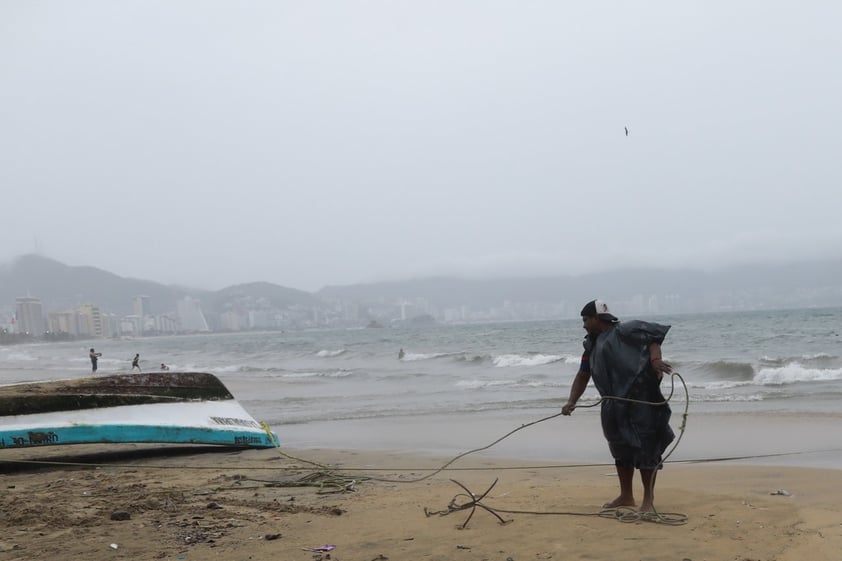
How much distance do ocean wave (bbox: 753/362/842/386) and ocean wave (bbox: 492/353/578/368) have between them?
7.53 m

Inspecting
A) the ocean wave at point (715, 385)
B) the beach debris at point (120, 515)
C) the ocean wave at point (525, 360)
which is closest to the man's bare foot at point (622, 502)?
the beach debris at point (120, 515)

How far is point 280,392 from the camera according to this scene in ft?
60.6

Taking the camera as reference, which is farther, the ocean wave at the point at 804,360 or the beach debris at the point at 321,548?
the ocean wave at the point at 804,360

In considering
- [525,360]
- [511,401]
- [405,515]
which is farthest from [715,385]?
[405,515]

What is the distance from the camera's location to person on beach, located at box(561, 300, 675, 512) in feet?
13.7

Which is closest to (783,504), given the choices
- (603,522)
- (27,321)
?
(603,522)

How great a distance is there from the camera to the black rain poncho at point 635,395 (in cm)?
418

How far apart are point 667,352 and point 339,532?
81.2 ft

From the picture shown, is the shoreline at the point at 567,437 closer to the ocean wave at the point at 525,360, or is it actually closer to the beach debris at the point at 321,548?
the beach debris at the point at 321,548

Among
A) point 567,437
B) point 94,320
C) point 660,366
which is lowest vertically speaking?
point 567,437

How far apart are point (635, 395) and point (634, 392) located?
0.07 ft

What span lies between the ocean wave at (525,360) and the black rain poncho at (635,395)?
21.1 meters

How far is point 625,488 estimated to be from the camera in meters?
4.46

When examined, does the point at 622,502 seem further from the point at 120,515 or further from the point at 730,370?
the point at 730,370
